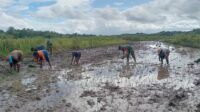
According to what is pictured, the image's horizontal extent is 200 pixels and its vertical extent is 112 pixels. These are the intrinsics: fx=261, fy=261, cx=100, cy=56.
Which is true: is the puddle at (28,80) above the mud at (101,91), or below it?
above

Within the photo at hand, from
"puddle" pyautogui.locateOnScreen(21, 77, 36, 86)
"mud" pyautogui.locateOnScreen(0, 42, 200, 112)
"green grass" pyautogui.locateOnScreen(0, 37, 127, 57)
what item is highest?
"green grass" pyautogui.locateOnScreen(0, 37, 127, 57)

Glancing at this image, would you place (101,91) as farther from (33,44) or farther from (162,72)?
(33,44)

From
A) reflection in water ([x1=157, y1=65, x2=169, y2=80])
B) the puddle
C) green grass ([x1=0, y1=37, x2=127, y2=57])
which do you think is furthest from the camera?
green grass ([x1=0, y1=37, x2=127, y2=57])

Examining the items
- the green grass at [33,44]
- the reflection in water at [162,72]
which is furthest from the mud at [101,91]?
the green grass at [33,44]

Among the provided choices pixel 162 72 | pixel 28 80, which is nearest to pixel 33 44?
pixel 28 80

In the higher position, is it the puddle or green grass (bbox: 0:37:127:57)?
green grass (bbox: 0:37:127:57)

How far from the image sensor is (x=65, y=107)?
309 inches

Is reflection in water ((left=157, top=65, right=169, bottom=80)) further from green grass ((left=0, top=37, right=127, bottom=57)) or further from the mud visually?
green grass ((left=0, top=37, right=127, bottom=57))

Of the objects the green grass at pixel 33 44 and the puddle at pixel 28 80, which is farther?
the green grass at pixel 33 44

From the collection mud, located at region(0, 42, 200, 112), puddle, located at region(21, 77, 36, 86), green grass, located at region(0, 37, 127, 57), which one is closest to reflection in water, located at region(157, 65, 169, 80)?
mud, located at region(0, 42, 200, 112)

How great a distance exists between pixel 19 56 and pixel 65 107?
6.80 metres

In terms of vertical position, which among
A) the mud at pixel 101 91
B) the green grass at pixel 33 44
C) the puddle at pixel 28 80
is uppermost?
the green grass at pixel 33 44

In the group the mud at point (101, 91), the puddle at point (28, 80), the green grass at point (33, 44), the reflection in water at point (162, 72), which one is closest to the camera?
the mud at point (101, 91)

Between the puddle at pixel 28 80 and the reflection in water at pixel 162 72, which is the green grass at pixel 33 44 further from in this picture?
the reflection in water at pixel 162 72
